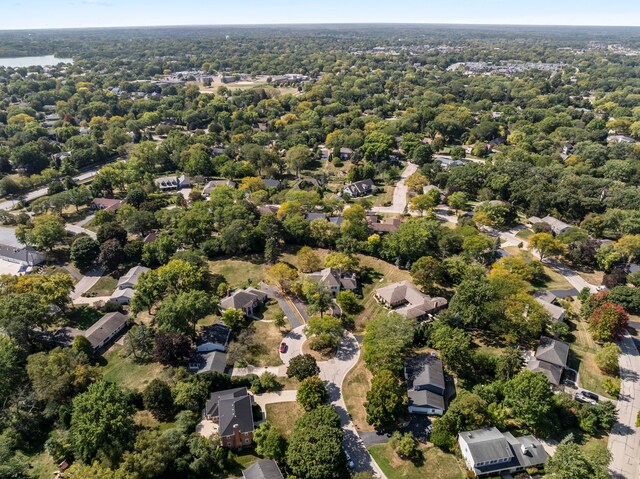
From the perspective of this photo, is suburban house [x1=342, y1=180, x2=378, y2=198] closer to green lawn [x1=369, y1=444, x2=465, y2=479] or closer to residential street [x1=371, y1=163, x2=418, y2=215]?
residential street [x1=371, y1=163, x2=418, y2=215]

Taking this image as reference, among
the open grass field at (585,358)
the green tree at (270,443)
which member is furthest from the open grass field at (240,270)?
the open grass field at (585,358)

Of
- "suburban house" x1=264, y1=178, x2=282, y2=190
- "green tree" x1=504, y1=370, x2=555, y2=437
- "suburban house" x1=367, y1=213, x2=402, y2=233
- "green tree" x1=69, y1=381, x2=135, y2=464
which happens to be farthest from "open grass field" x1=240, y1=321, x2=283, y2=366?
"suburban house" x1=264, y1=178, x2=282, y2=190

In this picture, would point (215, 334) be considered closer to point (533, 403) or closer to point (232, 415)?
point (232, 415)

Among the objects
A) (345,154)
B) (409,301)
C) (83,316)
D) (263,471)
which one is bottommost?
(83,316)

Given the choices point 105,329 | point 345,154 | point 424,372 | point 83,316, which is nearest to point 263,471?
point 424,372

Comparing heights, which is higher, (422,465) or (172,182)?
(172,182)

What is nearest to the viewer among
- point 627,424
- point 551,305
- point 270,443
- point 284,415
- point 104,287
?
point 270,443

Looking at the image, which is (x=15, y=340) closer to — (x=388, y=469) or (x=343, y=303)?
(x=343, y=303)
